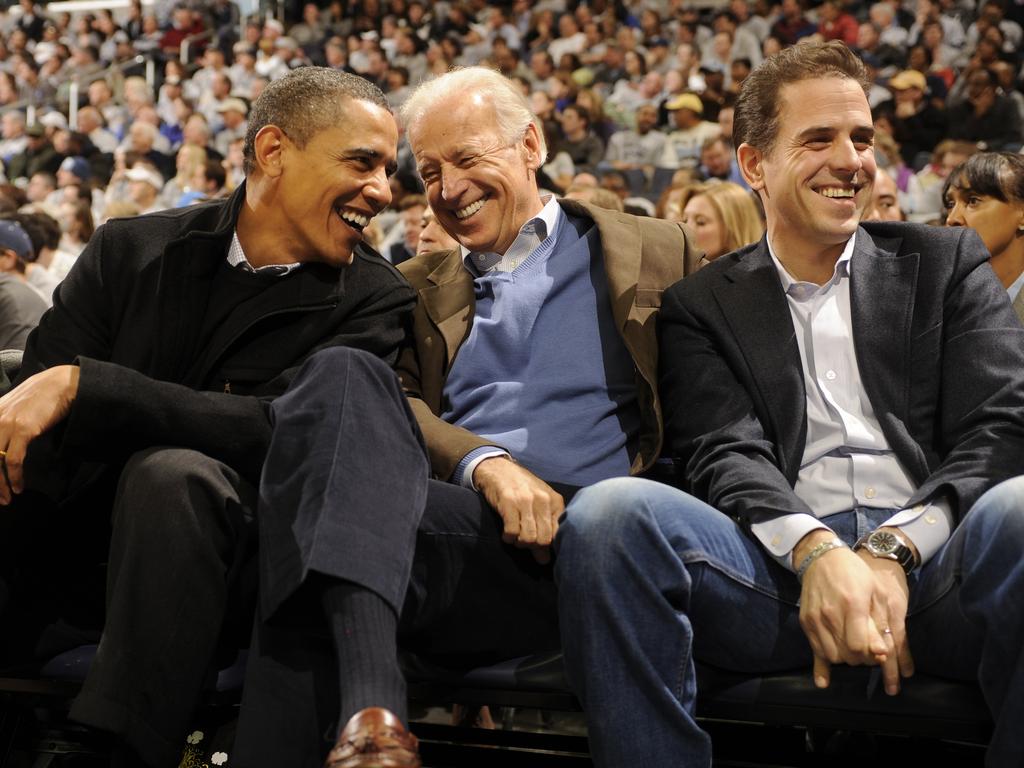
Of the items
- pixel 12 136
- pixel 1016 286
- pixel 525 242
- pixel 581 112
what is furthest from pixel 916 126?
pixel 12 136

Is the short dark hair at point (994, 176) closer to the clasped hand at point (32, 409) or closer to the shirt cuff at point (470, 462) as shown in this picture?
the shirt cuff at point (470, 462)

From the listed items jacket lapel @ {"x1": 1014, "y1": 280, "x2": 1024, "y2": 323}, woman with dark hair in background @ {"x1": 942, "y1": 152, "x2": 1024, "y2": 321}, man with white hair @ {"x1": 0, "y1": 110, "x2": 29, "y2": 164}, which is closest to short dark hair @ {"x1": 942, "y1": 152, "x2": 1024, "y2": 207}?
woman with dark hair in background @ {"x1": 942, "y1": 152, "x2": 1024, "y2": 321}

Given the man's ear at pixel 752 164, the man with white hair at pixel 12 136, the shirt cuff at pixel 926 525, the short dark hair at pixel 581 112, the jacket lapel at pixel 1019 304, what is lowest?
the man with white hair at pixel 12 136

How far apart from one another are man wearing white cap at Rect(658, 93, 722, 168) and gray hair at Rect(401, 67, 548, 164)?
5979mm

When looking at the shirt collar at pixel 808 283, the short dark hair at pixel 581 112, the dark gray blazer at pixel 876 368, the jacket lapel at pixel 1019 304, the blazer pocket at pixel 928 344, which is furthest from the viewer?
the short dark hair at pixel 581 112

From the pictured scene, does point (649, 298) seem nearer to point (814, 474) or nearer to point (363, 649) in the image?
point (814, 474)

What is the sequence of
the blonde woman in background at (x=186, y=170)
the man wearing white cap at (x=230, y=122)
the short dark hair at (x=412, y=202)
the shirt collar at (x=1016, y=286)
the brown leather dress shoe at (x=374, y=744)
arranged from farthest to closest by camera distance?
the man wearing white cap at (x=230, y=122) → the blonde woman in background at (x=186, y=170) → the short dark hair at (x=412, y=202) → the shirt collar at (x=1016, y=286) → the brown leather dress shoe at (x=374, y=744)

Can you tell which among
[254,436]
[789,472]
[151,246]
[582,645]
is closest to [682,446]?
[789,472]

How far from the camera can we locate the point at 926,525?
150 cm

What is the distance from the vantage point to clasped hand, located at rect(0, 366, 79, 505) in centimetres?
150

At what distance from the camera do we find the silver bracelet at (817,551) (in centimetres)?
143

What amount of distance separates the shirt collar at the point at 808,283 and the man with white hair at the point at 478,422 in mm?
235

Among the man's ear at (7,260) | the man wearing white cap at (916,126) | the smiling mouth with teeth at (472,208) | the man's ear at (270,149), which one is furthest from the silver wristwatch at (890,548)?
the man wearing white cap at (916,126)

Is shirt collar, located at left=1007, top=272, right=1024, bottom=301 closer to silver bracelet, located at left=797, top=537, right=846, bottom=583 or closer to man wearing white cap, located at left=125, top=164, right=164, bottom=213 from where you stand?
silver bracelet, located at left=797, top=537, right=846, bottom=583
